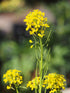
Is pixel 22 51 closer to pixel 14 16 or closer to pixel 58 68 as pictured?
pixel 58 68

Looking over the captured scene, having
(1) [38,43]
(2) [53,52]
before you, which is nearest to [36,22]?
(1) [38,43]

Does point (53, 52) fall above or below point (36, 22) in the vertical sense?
above

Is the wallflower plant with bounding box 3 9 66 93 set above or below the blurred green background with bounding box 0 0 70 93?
below

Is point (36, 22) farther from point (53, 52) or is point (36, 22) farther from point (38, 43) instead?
point (53, 52)

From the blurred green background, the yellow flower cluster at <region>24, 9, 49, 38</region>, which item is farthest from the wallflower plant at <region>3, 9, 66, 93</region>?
the blurred green background

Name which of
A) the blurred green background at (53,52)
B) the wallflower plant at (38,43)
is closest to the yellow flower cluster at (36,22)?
the wallflower plant at (38,43)

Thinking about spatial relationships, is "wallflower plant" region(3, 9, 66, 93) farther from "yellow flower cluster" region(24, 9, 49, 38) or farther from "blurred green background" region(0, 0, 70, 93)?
"blurred green background" region(0, 0, 70, 93)

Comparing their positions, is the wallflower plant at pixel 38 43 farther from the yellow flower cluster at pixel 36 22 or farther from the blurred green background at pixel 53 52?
the blurred green background at pixel 53 52

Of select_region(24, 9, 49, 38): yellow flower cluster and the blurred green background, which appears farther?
the blurred green background

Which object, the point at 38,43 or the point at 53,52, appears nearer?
the point at 38,43

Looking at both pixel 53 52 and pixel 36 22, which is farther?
pixel 53 52

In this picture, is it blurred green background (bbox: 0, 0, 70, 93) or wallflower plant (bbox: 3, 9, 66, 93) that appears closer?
wallflower plant (bbox: 3, 9, 66, 93)

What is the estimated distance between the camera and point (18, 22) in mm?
4582

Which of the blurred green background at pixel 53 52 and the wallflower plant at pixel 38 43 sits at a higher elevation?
the blurred green background at pixel 53 52
